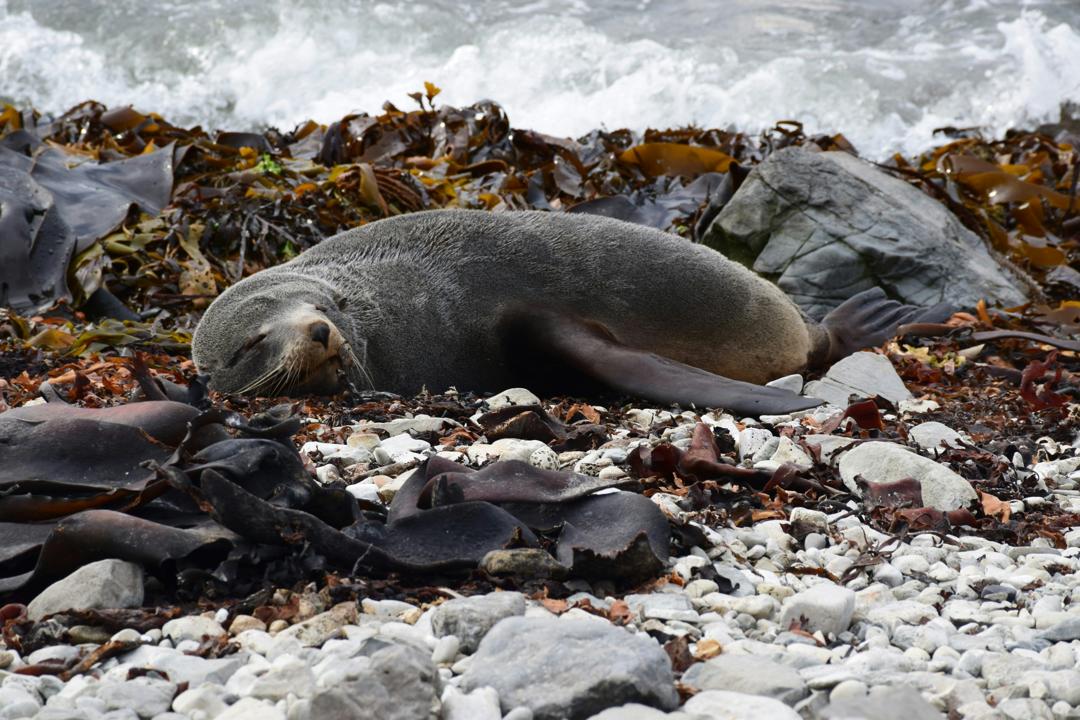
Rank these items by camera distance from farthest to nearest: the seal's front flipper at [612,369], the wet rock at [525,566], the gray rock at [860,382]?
the gray rock at [860,382]
the seal's front flipper at [612,369]
the wet rock at [525,566]

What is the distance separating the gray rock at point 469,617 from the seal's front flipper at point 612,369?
2.54m

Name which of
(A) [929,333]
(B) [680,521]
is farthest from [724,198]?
(B) [680,521]

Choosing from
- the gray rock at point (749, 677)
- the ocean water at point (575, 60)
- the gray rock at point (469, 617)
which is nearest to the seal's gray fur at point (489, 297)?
the gray rock at point (469, 617)

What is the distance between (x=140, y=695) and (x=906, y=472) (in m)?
2.20

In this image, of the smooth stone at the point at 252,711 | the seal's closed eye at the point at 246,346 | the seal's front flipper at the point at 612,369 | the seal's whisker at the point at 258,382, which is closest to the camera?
the smooth stone at the point at 252,711

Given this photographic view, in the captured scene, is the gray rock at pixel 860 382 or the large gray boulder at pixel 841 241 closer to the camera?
the gray rock at pixel 860 382

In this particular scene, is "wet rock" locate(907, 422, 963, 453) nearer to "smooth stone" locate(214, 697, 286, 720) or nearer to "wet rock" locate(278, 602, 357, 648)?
"wet rock" locate(278, 602, 357, 648)

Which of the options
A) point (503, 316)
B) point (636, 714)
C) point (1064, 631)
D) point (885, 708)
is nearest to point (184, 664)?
point (636, 714)

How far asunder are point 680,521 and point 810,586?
331 mm

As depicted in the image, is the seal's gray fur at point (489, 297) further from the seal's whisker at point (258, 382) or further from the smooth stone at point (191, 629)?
the smooth stone at point (191, 629)

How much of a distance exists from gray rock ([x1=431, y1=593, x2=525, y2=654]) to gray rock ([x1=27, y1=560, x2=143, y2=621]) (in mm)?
628

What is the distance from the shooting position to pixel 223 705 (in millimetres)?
1877

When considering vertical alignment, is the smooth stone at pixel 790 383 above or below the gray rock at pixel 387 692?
below

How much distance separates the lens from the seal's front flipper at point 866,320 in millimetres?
6395
